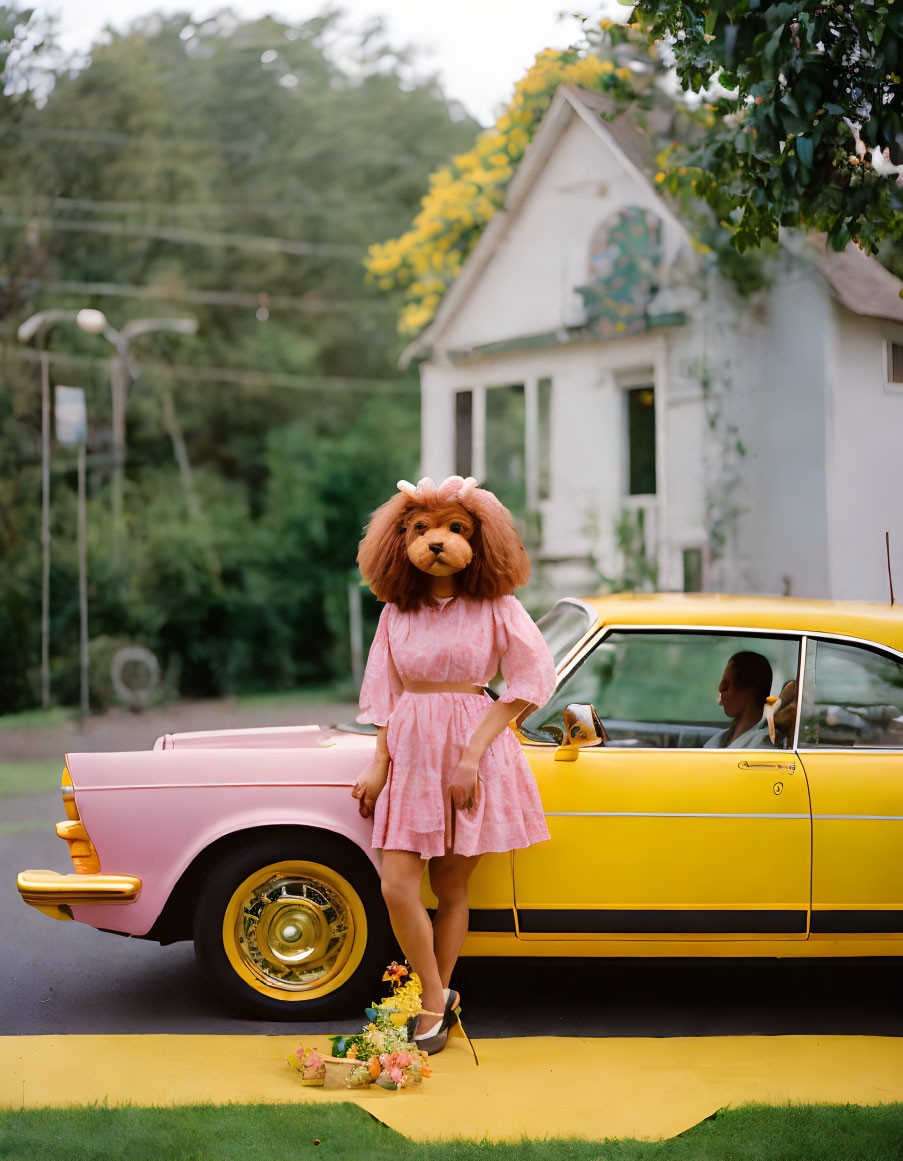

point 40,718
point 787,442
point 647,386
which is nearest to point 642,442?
point 647,386

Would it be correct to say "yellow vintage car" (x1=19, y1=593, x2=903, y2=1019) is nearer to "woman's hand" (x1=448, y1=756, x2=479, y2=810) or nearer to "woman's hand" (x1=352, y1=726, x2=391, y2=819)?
"woman's hand" (x1=352, y1=726, x2=391, y2=819)

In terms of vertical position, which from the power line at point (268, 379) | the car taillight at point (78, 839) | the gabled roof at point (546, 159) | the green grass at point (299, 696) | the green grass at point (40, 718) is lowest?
the green grass at point (299, 696)

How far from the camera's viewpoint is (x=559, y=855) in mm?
4320

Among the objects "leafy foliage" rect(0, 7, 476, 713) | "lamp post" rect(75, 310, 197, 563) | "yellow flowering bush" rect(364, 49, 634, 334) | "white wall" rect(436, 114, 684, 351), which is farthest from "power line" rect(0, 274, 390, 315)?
"white wall" rect(436, 114, 684, 351)

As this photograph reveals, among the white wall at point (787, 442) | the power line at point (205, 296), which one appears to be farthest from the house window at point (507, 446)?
the power line at point (205, 296)

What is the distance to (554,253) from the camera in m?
13.3

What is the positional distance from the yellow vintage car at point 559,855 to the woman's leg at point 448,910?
16cm

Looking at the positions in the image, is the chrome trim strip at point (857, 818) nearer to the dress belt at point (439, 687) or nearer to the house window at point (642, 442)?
the dress belt at point (439, 687)

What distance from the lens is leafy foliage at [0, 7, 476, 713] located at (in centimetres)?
1833

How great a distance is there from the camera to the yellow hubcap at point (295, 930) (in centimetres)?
438

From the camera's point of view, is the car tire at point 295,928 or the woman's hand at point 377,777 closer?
the woman's hand at point 377,777

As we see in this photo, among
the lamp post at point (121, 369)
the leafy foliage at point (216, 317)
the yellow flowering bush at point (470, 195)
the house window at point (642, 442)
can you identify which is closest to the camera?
the house window at point (642, 442)

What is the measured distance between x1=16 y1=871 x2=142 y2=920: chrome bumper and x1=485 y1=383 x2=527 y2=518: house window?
969 cm

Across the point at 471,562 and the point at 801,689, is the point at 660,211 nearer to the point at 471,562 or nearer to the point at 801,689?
the point at 801,689
